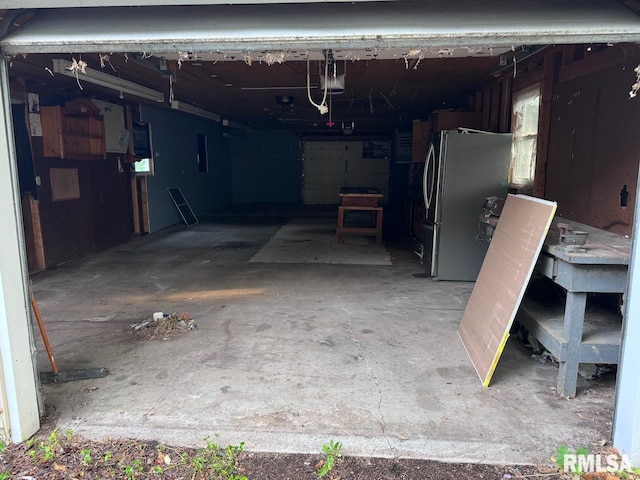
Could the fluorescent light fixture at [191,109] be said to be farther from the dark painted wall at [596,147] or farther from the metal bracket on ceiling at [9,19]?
the dark painted wall at [596,147]

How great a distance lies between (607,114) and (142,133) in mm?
7624

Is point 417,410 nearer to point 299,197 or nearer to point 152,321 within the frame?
point 152,321

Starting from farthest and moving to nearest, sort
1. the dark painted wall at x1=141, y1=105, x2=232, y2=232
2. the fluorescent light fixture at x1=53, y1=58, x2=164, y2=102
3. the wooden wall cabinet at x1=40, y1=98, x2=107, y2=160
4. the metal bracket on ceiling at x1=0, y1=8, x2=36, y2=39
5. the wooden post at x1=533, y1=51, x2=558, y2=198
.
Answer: the dark painted wall at x1=141, y1=105, x2=232, y2=232 < the wooden wall cabinet at x1=40, y1=98, x2=107, y2=160 < the fluorescent light fixture at x1=53, y1=58, x2=164, y2=102 < the wooden post at x1=533, y1=51, x2=558, y2=198 < the metal bracket on ceiling at x1=0, y1=8, x2=36, y2=39

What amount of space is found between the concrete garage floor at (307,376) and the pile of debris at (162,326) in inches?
3.5

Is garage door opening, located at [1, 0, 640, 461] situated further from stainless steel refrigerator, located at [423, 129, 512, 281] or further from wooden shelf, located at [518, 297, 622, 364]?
wooden shelf, located at [518, 297, 622, 364]

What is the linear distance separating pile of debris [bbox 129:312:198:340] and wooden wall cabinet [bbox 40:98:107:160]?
10.8 ft

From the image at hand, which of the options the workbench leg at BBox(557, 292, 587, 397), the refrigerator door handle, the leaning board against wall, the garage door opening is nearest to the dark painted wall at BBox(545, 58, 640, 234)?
the garage door opening

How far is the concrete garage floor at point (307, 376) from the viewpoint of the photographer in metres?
2.27

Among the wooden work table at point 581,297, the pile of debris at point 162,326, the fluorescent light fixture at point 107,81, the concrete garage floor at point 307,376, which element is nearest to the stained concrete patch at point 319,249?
the concrete garage floor at point 307,376

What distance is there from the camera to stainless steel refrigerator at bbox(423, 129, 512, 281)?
4867 mm

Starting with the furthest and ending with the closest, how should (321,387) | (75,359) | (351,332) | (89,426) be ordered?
(351,332)
(75,359)
(321,387)
(89,426)

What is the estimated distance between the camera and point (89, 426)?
235cm

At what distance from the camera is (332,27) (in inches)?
78.4

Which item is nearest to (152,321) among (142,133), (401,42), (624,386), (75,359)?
(75,359)
